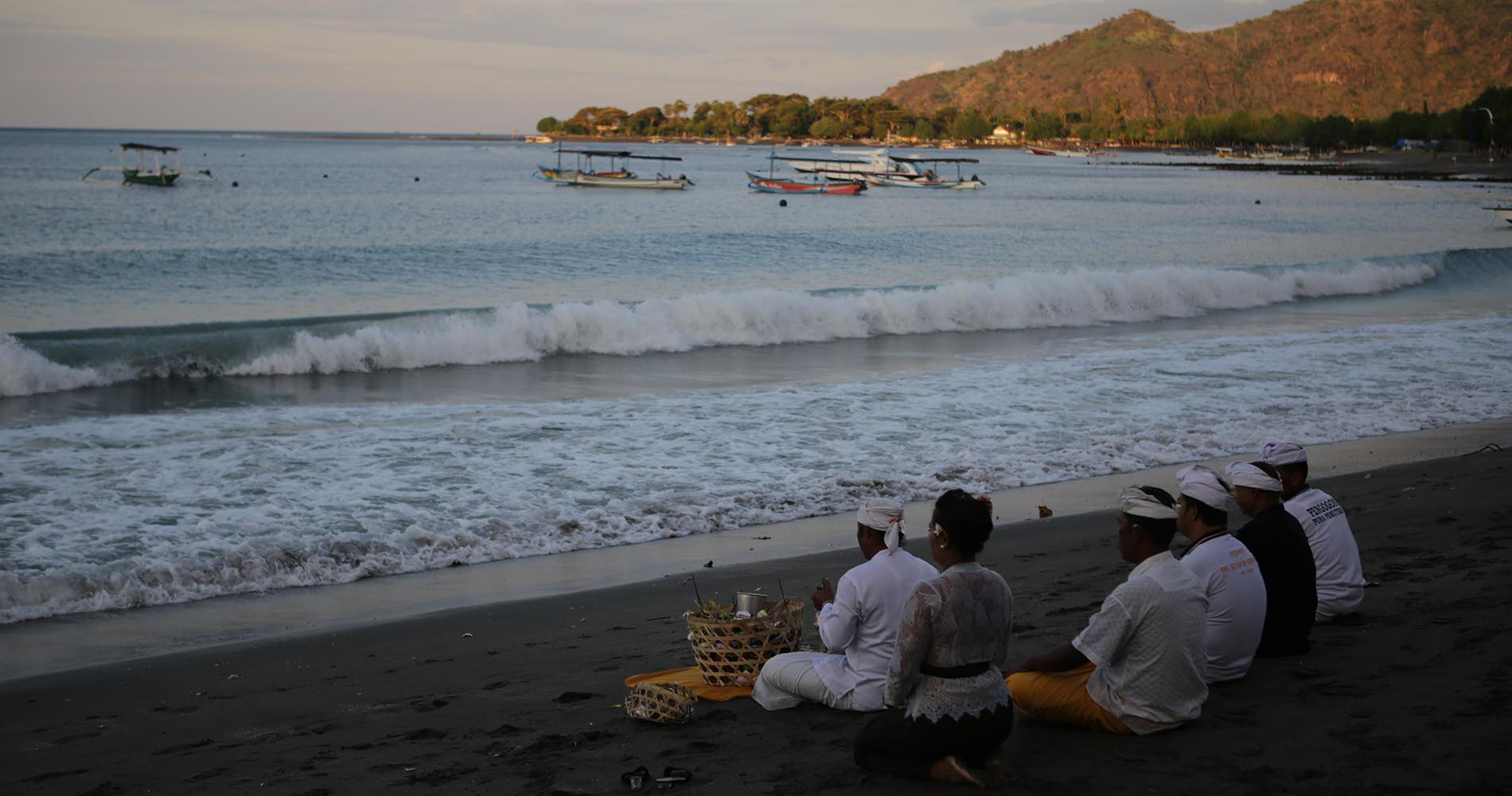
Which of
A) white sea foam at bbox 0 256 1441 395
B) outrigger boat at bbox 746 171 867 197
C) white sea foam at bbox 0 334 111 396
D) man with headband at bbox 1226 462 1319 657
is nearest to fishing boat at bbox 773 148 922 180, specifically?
outrigger boat at bbox 746 171 867 197

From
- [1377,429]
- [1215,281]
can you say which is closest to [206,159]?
[1215,281]

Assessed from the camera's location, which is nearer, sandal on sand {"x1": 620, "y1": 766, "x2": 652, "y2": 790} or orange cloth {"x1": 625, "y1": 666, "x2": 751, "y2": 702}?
sandal on sand {"x1": 620, "y1": 766, "x2": 652, "y2": 790}

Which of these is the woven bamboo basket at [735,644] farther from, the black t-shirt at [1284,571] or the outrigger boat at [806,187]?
the outrigger boat at [806,187]

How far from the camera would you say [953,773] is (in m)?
4.81

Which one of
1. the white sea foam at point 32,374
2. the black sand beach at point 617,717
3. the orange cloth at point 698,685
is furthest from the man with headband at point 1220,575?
the white sea foam at point 32,374

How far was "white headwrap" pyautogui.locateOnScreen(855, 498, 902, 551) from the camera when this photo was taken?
5.32 m

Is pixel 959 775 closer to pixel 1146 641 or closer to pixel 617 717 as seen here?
pixel 1146 641

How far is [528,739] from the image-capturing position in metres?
5.60

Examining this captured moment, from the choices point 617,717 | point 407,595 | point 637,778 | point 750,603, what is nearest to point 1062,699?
point 750,603

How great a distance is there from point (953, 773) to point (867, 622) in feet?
2.87

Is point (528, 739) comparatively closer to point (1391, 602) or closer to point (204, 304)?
point (1391, 602)

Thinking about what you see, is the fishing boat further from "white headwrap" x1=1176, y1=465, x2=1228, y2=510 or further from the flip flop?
the flip flop

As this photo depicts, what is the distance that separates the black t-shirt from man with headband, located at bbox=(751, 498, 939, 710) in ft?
6.26

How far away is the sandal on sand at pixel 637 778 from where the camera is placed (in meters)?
4.93
